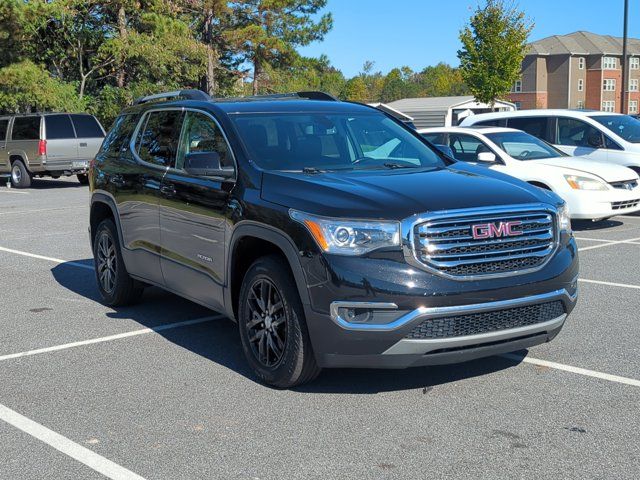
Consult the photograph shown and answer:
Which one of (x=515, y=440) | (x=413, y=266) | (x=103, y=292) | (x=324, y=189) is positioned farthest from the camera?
(x=103, y=292)

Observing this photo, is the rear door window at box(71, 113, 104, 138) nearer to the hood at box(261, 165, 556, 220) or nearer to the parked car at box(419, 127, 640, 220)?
the parked car at box(419, 127, 640, 220)

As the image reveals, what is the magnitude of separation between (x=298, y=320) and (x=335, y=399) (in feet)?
1.85

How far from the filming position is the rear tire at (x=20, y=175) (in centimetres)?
2342

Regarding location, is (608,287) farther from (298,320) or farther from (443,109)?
(443,109)

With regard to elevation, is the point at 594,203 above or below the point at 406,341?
below

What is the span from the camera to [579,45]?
93000 millimetres

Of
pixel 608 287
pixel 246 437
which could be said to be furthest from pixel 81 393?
pixel 608 287

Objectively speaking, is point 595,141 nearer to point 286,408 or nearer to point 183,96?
point 183,96

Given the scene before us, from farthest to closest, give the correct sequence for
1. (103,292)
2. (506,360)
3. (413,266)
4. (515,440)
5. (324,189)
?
(103,292) < (506,360) < (324,189) < (413,266) < (515,440)

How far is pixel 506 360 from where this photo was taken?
19.4ft

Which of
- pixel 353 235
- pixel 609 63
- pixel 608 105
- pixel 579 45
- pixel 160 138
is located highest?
pixel 579 45

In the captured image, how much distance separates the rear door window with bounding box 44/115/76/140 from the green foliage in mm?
9655

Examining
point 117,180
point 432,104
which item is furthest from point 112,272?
point 432,104

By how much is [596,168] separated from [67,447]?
10293 mm
